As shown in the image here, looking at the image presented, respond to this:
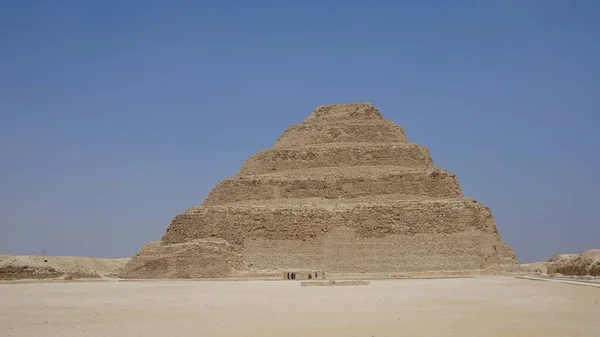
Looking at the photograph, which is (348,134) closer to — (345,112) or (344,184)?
(345,112)

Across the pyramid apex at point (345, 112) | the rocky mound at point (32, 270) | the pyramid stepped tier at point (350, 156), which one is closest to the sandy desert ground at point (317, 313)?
the rocky mound at point (32, 270)

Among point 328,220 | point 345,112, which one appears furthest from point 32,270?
point 345,112

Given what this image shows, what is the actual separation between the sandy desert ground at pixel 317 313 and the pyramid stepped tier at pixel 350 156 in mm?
22350

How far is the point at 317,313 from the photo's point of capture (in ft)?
69.9

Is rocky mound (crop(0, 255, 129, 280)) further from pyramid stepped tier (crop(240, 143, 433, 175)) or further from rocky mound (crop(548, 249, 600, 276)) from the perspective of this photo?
rocky mound (crop(548, 249, 600, 276))

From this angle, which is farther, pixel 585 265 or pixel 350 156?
pixel 350 156

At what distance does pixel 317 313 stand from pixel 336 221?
89.8 ft

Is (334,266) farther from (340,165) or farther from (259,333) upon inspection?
(259,333)

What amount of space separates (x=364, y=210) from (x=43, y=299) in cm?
2399

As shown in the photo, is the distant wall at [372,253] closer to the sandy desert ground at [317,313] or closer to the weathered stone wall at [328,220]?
the weathered stone wall at [328,220]

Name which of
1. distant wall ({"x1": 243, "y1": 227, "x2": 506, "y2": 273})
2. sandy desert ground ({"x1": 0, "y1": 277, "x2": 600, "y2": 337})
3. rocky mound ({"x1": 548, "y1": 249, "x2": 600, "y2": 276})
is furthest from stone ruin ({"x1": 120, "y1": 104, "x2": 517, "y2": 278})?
sandy desert ground ({"x1": 0, "y1": 277, "x2": 600, "y2": 337})

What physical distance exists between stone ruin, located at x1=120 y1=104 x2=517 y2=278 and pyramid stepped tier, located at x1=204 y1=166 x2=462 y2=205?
7cm

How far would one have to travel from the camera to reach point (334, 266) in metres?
46.6

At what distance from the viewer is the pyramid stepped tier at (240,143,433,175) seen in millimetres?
53438
